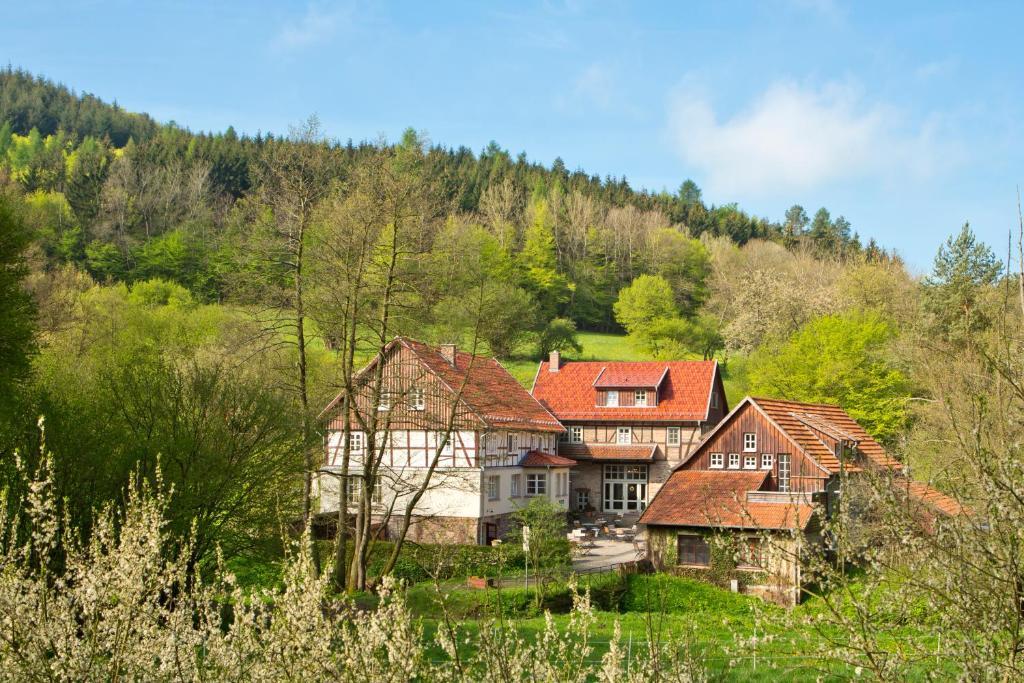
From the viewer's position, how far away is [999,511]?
17.6 feet

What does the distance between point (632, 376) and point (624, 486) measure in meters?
5.74

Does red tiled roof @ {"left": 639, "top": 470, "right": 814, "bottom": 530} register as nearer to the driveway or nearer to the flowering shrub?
the driveway

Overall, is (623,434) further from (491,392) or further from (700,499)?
(700,499)

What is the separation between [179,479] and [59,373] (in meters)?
8.84

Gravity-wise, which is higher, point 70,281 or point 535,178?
point 535,178

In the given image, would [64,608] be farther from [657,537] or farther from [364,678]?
[657,537]

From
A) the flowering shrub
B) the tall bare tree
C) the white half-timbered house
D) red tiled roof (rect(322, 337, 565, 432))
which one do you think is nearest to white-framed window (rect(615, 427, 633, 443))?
red tiled roof (rect(322, 337, 565, 432))

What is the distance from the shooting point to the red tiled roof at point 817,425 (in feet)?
121

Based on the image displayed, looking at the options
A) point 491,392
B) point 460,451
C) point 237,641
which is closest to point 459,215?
point 491,392

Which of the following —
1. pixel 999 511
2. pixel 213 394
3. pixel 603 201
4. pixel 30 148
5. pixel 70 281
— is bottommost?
pixel 999 511

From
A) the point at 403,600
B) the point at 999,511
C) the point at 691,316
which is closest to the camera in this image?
the point at 999,511

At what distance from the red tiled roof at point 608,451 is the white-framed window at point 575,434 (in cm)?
42

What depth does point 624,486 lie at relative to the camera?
4909 cm

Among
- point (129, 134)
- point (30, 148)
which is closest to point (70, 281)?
point (30, 148)
